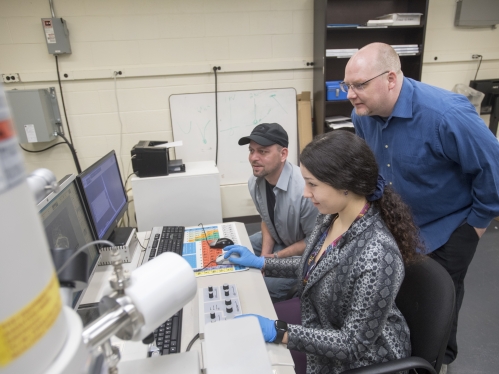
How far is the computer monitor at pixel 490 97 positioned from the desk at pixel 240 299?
333cm

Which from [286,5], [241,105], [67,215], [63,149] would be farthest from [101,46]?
[67,215]

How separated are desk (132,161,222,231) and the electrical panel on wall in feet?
4.91

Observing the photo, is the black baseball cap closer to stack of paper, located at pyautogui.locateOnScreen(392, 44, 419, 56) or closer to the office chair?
the office chair

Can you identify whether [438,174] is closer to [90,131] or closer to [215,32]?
[215,32]

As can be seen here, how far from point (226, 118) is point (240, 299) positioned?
2244 millimetres

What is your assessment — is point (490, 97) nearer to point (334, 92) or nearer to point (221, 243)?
point (334, 92)

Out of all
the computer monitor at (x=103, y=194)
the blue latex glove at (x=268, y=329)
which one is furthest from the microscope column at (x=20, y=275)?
the computer monitor at (x=103, y=194)

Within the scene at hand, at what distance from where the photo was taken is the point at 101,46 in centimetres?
279

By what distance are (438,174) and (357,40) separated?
2074mm

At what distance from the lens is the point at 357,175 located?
1.04 m

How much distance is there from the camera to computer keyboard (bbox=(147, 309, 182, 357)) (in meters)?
0.94

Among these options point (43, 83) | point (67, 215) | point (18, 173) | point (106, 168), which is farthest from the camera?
point (43, 83)

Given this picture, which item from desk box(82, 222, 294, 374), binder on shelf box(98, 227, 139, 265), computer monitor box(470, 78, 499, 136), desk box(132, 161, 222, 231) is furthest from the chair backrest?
computer monitor box(470, 78, 499, 136)

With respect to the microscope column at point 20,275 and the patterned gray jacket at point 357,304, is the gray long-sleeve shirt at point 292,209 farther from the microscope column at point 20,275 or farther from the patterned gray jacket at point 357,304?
the microscope column at point 20,275
